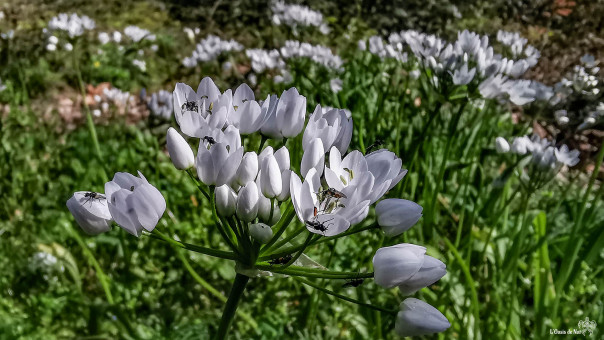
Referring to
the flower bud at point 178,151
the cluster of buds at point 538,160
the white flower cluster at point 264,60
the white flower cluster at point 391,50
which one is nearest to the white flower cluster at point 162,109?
the white flower cluster at point 264,60

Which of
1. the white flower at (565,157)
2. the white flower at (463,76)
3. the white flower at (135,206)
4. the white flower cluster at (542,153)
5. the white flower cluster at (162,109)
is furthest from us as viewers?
the white flower cluster at (162,109)

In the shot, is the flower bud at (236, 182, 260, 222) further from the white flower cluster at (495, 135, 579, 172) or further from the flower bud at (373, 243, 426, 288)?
the white flower cluster at (495, 135, 579, 172)

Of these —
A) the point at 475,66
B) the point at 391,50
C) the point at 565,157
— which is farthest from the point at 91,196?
the point at 391,50

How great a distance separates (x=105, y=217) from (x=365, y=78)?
3345 mm

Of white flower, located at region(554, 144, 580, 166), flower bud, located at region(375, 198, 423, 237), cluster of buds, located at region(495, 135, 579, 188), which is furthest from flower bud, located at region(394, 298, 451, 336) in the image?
white flower, located at region(554, 144, 580, 166)

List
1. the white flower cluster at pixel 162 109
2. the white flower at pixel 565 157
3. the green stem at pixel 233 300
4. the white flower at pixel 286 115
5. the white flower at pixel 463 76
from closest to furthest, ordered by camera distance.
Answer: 1. the green stem at pixel 233 300
2. the white flower at pixel 286 115
3. the white flower at pixel 463 76
4. the white flower at pixel 565 157
5. the white flower cluster at pixel 162 109

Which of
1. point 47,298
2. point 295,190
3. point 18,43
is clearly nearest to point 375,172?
point 295,190

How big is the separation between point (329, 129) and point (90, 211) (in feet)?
1.57

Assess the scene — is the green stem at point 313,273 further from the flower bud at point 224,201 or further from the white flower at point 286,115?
the white flower at point 286,115

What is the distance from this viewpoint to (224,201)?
3.16 ft

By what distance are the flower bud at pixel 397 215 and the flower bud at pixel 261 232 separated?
22 cm

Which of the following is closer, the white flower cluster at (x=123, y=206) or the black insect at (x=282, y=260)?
the white flower cluster at (x=123, y=206)

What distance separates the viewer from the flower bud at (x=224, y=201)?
37.9 inches

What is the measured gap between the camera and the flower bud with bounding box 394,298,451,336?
0.91 metres
